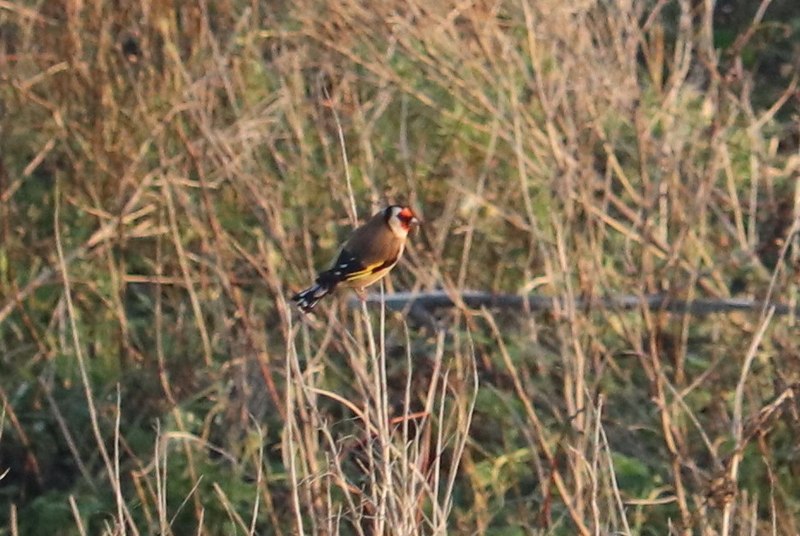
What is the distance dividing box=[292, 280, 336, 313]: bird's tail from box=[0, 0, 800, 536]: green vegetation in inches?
32.6

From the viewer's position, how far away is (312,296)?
3883mm

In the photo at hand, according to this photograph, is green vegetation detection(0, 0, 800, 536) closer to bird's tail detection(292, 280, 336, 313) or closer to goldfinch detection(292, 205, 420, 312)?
goldfinch detection(292, 205, 420, 312)

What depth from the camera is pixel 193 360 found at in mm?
6172

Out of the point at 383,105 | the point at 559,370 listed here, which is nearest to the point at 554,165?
the point at 559,370

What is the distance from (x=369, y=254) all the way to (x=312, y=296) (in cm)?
28

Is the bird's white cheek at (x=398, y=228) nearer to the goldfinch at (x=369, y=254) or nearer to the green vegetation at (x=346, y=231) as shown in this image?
the goldfinch at (x=369, y=254)

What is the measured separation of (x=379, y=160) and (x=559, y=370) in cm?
149

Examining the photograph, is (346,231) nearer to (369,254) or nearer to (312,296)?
(369,254)

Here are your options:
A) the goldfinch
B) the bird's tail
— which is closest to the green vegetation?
the goldfinch

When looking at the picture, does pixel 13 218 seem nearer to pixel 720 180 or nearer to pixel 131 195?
pixel 131 195

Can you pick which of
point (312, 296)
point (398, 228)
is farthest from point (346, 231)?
point (312, 296)

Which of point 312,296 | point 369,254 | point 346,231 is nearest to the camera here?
point 312,296

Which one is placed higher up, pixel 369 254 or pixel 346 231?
pixel 369 254

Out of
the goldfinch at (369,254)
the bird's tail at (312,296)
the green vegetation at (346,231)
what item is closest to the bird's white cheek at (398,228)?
the goldfinch at (369,254)
